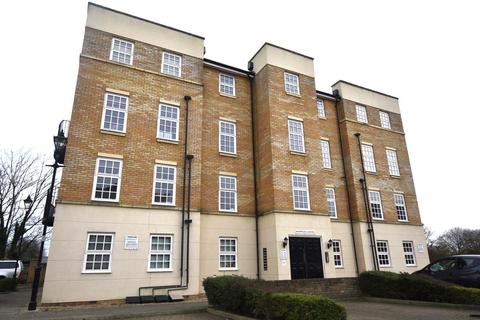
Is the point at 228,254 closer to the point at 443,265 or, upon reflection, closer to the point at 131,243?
the point at 131,243

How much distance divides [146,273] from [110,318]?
13.1 feet

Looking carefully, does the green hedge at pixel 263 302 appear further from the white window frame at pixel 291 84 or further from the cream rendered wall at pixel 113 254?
the white window frame at pixel 291 84

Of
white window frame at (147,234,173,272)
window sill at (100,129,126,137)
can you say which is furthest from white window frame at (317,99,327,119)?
white window frame at (147,234,173,272)

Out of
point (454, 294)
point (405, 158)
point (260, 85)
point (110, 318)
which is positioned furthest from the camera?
point (405, 158)

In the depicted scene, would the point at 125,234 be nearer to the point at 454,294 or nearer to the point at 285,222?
the point at 285,222

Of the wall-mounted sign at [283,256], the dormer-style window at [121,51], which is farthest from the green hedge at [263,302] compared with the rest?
the dormer-style window at [121,51]

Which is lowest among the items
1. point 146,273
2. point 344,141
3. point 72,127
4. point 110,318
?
point 110,318

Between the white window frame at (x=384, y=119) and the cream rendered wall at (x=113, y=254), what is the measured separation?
1789 cm

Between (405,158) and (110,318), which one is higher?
(405,158)

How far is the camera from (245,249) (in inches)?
671

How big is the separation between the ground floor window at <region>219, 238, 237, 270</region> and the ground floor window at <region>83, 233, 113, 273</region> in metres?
5.52

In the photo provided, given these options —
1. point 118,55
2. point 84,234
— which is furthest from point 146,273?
point 118,55

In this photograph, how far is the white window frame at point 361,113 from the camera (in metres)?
24.2

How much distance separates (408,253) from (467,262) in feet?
32.0
